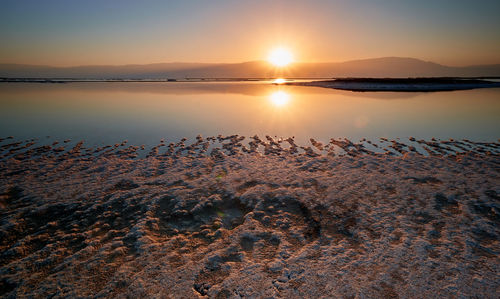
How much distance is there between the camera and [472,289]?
436 centimetres

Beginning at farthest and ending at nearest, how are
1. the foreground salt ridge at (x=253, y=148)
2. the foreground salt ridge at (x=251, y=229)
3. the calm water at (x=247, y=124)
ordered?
1. the calm water at (x=247, y=124)
2. the foreground salt ridge at (x=253, y=148)
3. the foreground salt ridge at (x=251, y=229)

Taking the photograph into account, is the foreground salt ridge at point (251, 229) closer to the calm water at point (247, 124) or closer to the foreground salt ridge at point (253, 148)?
the foreground salt ridge at point (253, 148)

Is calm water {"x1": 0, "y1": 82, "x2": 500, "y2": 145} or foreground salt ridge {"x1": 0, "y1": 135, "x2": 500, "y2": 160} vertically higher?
calm water {"x1": 0, "y1": 82, "x2": 500, "y2": 145}

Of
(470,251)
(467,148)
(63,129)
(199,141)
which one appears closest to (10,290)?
(470,251)

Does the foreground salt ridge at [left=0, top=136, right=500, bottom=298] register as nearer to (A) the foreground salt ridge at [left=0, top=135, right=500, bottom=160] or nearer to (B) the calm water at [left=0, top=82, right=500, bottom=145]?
(A) the foreground salt ridge at [left=0, top=135, right=500, bottom=160]

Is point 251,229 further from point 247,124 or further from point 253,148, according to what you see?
point 247,124

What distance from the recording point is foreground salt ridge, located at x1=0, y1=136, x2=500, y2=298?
15.1 feet

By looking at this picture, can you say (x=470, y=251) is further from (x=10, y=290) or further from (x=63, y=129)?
(x=63, y=129)

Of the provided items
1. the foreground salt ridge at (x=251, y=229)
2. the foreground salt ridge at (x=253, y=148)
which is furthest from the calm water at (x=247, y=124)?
the foreground salt ridge at (x=251, y=229)

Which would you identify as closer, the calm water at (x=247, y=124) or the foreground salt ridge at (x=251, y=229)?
the foreground salt ridge at (x=251, y=229)

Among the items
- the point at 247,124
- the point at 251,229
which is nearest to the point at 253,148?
the point at 247,124

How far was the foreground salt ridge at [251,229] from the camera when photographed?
4.59 m

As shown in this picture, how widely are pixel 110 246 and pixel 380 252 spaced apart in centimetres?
648

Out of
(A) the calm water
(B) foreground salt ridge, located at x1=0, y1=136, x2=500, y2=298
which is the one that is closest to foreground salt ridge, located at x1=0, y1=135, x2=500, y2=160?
(A) the calm water
